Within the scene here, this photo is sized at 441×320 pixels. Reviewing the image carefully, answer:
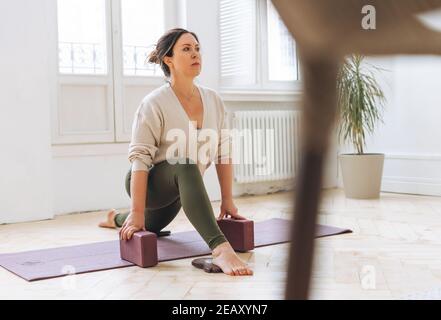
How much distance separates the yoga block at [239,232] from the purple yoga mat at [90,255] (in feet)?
0.36

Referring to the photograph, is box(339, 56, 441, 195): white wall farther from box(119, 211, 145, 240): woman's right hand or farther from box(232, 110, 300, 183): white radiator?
box(119, 211, 145, 240): woman's right hand

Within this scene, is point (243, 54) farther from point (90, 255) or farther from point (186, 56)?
point (90, 255)

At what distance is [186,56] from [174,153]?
39 centimetres

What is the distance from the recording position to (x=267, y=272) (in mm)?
2158

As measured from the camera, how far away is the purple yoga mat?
225cm

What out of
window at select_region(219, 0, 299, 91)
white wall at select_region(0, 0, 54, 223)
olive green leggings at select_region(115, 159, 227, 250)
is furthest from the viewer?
window at select_region(219, 0, 299, 91)

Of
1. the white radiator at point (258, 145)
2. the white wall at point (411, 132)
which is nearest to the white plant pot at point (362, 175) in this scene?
the white wall at point (411, 132)

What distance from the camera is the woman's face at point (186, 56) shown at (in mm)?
2455

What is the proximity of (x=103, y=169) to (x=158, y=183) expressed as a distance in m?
1.72

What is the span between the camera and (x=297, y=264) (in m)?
0.33

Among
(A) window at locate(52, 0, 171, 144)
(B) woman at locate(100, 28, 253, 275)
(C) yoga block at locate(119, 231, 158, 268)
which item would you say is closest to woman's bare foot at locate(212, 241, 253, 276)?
(B) woman at locate(100, 28, 253, 275)

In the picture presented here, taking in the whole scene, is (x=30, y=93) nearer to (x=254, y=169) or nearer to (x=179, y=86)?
(x=179, y=86)

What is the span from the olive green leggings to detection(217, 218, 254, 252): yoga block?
0.23 m
